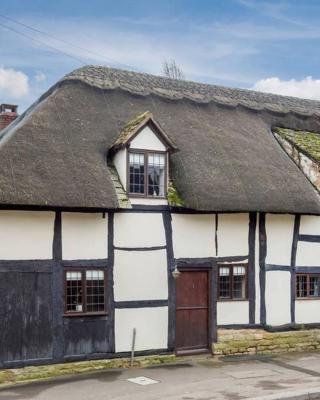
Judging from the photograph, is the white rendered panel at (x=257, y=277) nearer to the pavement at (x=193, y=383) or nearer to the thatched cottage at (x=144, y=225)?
the thatched cottage at (x=144, y=225)

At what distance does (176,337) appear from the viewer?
13234mm

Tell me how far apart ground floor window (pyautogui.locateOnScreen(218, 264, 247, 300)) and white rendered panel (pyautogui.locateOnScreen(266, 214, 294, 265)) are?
2.59ft

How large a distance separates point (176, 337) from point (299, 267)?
3.86 m

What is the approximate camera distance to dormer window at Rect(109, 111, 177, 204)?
1271cm

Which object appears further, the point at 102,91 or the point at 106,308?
the point at 102,91

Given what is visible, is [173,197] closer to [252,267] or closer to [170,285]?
[170,285]

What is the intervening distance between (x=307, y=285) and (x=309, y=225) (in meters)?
1.56

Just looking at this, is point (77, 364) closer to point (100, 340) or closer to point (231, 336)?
point (100, 340)

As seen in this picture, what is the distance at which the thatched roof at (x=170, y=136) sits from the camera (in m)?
11.7

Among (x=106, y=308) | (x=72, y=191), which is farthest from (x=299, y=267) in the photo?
(x=72, y=191)

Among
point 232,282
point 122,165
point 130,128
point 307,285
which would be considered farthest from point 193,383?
point 130,128

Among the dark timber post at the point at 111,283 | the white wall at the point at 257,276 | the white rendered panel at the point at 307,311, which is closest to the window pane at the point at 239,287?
the white wall at the point at 257,276

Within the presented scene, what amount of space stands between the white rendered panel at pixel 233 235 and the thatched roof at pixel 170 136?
2.62 feet

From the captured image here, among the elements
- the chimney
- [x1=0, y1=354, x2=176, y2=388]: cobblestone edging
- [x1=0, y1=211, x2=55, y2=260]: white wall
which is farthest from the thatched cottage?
the chimney
